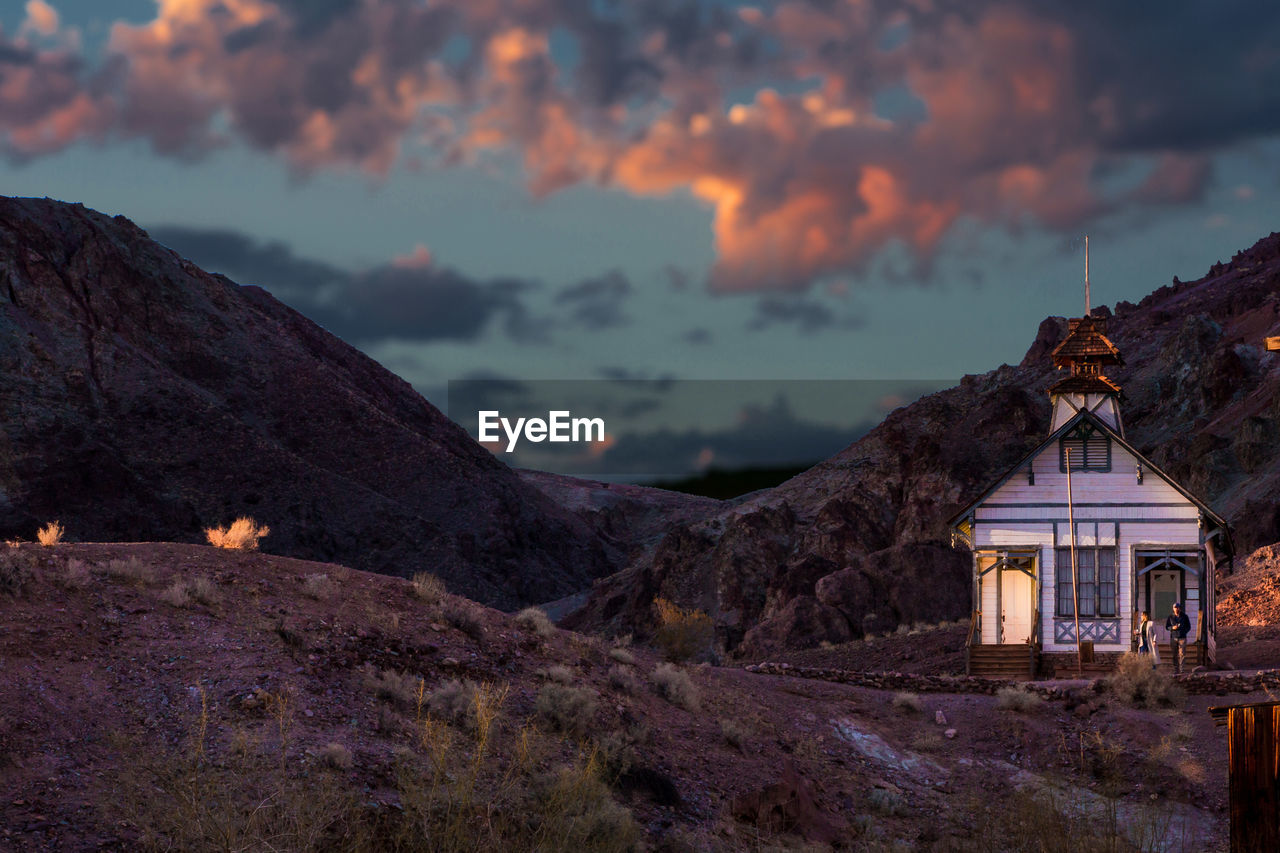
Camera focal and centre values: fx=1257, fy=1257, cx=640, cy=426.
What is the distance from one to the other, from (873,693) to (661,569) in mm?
43822

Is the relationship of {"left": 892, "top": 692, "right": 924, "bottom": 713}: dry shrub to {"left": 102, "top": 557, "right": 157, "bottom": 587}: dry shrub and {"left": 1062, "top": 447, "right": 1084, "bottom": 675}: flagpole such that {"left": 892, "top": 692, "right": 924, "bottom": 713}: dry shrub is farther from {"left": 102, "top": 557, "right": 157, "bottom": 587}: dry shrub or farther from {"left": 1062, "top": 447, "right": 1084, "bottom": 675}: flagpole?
{"left": 102, "top": 557, "right": 157, "bottom": 587}: dry shrub

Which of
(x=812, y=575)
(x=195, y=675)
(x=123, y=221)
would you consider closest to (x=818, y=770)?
(x=195, y=675)

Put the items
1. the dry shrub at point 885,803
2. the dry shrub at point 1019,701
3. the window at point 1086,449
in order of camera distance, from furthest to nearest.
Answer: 1. the window at point 1086,449
2. the dry shrub at point 1019,701
3. the dry shrub at point 885,803

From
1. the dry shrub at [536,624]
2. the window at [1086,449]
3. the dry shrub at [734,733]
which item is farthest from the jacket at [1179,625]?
the dry shrub at [536,624]

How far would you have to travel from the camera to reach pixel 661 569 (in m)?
70.8

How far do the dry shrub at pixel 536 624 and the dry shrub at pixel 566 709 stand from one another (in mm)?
3385

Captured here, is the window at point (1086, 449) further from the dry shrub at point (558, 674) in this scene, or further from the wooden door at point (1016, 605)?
the dry shrub at point (558, 674)

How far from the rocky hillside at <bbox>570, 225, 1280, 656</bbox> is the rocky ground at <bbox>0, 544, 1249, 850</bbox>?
72.0ft

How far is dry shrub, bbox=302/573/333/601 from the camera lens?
68.7 ft

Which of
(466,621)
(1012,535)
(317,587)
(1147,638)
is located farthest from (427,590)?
(1147,638)

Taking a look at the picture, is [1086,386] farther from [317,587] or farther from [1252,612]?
[317,587]

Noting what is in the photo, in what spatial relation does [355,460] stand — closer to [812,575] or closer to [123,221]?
[123,221]

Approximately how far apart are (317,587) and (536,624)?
4.31 meters

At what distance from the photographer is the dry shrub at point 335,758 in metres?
15.3
